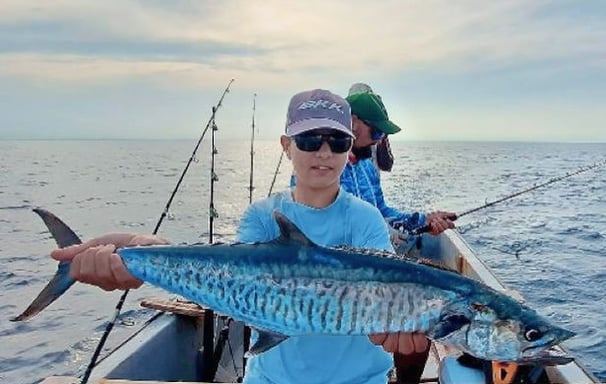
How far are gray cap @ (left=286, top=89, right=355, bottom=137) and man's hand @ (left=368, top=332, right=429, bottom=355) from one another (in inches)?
38.1

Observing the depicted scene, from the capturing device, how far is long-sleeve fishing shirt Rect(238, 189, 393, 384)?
2711 mm

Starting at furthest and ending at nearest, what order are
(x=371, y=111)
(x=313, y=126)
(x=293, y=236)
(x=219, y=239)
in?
(x=219, y=239), (x=371, y=111), (x=313, y=126), (x=293, y=236)

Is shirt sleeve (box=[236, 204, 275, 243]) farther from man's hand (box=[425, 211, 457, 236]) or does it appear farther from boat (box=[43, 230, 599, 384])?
man's hand (box=[425, 211, 457, 236])

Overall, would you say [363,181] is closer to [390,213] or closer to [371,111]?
[371,111]

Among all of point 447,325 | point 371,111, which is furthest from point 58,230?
point 371,111

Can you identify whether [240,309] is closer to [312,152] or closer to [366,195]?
[312,152]

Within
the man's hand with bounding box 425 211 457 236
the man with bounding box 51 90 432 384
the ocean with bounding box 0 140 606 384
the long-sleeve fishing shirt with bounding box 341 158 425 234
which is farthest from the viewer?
the ocean with bounding box 0 140 606 384

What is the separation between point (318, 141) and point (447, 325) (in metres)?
1.00

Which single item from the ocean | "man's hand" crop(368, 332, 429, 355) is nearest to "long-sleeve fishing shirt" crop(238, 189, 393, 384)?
"man's hand" crop(368, 332, 429, 355)

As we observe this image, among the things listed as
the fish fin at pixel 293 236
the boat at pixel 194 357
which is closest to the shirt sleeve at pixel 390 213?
the boat at pixel 194 357

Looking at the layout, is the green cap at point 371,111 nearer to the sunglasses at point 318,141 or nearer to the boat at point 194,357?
the boat at point 194,357

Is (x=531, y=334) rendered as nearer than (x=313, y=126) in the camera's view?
Yes

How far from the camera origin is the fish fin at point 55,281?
256 cm

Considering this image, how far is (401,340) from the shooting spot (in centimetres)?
241
